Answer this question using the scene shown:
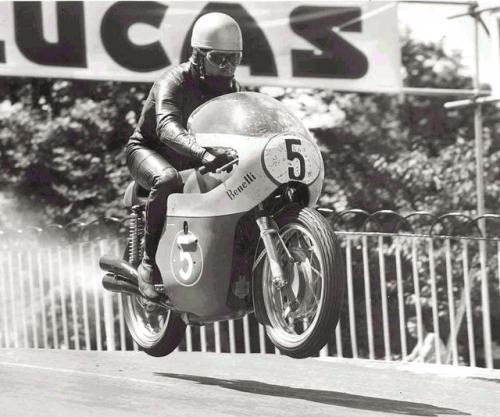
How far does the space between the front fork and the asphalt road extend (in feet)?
1.98

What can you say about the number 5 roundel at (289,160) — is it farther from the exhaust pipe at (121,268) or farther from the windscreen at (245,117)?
the exhaust pipe at (121,268)

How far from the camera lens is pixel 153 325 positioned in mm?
9070

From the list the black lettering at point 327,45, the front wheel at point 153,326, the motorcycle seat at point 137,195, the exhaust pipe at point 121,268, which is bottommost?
the front wheel at point 153,326

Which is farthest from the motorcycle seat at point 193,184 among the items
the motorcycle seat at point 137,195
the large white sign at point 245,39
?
the large white sign at point 245,39

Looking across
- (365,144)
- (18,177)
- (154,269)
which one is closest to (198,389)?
(154,269)

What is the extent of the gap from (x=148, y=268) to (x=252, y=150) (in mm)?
1375

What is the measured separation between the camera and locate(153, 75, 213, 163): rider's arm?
762 centimetres

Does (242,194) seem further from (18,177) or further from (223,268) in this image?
(18,177)

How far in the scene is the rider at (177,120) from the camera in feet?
25.4

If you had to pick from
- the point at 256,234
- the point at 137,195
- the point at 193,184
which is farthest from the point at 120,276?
the point at 256,234

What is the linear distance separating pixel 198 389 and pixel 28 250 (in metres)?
6.39

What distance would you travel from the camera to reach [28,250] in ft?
46.1

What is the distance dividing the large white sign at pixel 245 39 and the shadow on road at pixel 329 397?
6.62m

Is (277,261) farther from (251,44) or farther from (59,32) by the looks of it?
(59,32)
